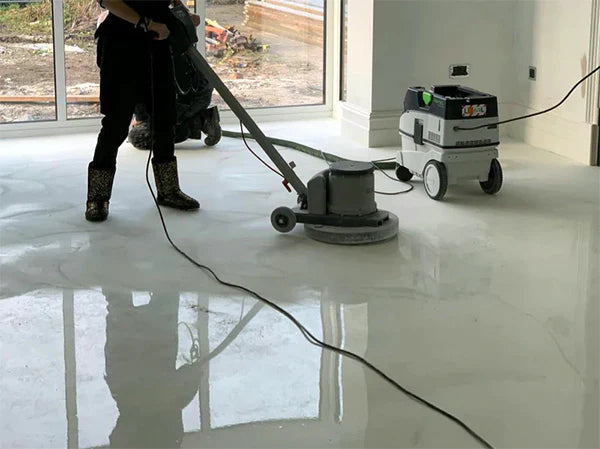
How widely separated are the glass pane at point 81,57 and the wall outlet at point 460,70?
2.01 m

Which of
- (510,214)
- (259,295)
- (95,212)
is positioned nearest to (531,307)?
(259,295)

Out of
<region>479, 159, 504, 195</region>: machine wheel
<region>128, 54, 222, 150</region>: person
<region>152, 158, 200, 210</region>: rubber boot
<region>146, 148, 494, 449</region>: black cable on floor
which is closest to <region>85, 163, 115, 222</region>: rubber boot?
<region>152, 158, 200, 210</region>: rubber boot

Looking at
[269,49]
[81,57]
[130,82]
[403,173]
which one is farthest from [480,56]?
[130,82]

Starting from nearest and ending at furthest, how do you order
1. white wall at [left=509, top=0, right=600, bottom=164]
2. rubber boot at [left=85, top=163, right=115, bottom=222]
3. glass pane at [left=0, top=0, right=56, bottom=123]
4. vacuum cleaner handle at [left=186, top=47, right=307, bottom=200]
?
vacuum cleaner handle at [left=186, top=47, right=307, bottom=200], rubber boot at [left=85, top=163, right=115, bottom=222], white wall at [left=509, top=0, right=600, bottom=164], glass pane at [left=0, top=0, right=56, bottom=123]

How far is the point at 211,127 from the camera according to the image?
16.5 feet

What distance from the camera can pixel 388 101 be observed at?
5027mm

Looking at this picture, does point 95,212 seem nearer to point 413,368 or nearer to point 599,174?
point 413,368

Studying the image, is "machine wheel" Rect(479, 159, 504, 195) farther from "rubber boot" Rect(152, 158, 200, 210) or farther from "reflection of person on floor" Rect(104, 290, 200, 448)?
"reflection of person on floor" Rect(104, 290, 200, 448)

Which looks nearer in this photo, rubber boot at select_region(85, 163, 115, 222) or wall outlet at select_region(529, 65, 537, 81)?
rubber boot at select_region(85, 163, 115, 222)

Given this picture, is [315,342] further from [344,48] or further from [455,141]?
[344,48]

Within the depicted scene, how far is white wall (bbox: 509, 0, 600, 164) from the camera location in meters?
4.56

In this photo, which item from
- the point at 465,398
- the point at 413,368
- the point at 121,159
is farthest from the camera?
the point at 121,159

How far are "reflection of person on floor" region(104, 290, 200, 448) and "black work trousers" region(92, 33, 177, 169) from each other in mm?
892

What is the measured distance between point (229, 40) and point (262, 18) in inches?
9.4
